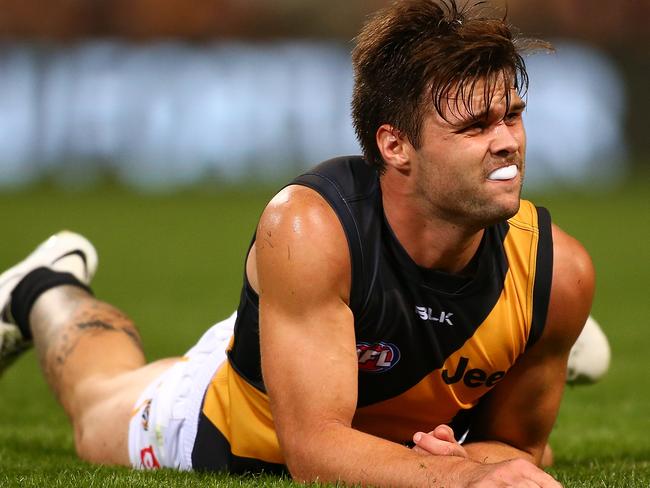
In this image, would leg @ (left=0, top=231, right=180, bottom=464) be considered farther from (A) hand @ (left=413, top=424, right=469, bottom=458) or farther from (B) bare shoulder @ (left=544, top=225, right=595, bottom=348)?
(B) bare shoulder @ (left=544, top=225, right=595, bottom=348)

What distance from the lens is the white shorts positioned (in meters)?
4.64

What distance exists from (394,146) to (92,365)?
207cm

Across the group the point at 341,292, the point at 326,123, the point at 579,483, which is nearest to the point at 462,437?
the point at 579,483

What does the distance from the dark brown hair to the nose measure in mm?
89

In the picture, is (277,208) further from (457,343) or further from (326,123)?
(326,123)

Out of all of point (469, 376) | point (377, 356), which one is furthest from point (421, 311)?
point (469, 376)

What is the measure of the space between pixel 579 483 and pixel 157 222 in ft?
39.7

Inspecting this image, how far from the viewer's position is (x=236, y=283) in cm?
1123

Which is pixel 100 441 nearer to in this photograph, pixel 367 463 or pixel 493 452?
pixel 493 452

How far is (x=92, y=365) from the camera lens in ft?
17.7

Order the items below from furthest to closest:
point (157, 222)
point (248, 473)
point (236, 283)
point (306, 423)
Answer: point (157, 222) < point (236, 283) < point (248, 473) < point (306, 423)

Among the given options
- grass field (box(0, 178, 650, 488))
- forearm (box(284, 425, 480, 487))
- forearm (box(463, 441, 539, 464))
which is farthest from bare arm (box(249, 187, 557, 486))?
forearm (box(463, 441, 539, 464))

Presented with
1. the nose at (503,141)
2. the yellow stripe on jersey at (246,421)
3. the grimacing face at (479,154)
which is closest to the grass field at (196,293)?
the yellow stripe on jersey at (246,421)

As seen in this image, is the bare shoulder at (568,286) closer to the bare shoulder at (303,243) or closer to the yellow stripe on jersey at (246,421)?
the bare shoulder at (303,243)
